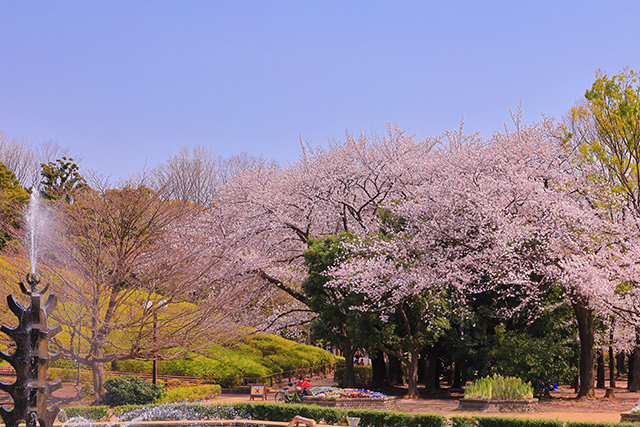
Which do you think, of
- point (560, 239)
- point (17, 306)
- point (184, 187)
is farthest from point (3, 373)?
point (184, 187)

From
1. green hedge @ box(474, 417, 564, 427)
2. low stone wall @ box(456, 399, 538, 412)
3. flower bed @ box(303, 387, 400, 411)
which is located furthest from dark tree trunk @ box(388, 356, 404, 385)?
green hedge @ box(474, 417, 564, 427)

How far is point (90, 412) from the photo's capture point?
643 inches

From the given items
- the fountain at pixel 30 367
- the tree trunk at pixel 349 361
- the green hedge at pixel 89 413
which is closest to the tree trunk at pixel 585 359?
the tree trunk at pixel 349 361

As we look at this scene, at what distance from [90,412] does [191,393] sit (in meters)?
5.57

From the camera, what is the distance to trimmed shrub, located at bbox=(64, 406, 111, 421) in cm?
1620

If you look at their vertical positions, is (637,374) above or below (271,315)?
below

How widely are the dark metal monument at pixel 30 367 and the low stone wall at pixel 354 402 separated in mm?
10574

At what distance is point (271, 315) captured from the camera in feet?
95.0

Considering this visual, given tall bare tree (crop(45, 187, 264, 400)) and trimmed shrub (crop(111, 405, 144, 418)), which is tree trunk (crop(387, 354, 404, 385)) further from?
trimmed shrub (crop(111, 405, 144, 418))

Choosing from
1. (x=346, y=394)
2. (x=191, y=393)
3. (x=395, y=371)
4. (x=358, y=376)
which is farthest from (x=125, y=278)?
(x=395, y=371)

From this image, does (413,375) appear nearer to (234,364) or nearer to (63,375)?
(234,364)

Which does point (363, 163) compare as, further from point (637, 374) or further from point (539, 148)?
point (637, 374)

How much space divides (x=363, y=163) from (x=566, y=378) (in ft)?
40.9

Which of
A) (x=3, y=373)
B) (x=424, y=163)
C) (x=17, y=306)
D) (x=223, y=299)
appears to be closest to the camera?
(x=17, y=306)
